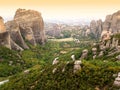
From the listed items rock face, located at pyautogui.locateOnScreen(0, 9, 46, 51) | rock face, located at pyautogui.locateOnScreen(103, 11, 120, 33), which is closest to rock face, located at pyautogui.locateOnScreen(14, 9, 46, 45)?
rock face, located at pyautogui.locateOnScreen(0, 9, 46, 51)

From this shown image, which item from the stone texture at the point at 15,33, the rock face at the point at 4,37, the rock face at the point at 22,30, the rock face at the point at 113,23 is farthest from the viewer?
the rock face at the point at 113,23

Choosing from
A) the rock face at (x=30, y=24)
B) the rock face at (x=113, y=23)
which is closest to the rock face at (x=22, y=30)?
the rock face at (x=30, y=24)

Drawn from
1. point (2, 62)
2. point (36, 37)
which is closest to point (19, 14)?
point (36, 37)

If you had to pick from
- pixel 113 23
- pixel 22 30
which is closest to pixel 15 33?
pixel 22 30

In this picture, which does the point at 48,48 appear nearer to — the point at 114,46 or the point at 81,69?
the point at 114,46

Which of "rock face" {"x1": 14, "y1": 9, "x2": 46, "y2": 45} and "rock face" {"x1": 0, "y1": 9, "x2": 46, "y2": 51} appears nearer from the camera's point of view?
"rock face" {"x1": 0, "y1": 9, "x2": 46, "y2": 51}

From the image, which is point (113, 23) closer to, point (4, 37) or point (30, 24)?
point (30, 24)

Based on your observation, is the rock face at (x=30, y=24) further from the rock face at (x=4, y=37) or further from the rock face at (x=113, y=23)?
the rock face at (x=113, y=23)

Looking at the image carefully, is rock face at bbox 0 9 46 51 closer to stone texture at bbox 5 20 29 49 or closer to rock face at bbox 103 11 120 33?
stone texture at bbox 5 20 29 49
